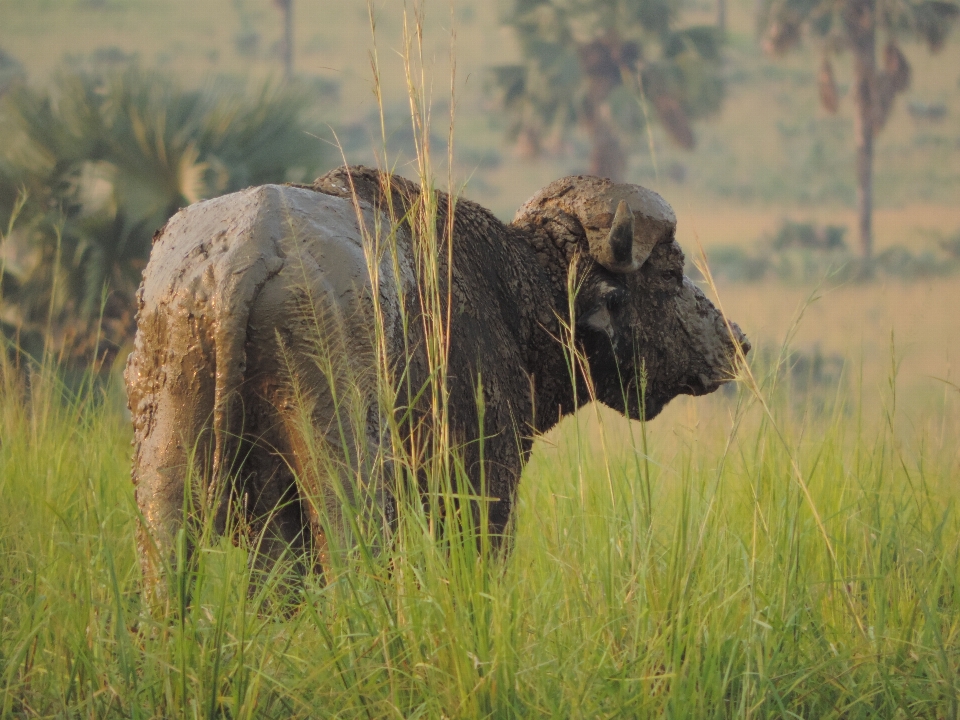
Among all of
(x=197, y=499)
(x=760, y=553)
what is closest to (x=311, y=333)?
(x=197, y=499)

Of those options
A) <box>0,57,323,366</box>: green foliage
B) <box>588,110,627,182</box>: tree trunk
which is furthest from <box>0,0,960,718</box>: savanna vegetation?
<box>588,110,627,182</box>: tree trunk

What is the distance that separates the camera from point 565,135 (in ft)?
143

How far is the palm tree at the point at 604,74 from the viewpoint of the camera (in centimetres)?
2852

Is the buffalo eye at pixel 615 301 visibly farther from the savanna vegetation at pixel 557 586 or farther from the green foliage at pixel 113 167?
the green foliage at pixel 113 167

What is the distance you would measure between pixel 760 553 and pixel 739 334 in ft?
4.40

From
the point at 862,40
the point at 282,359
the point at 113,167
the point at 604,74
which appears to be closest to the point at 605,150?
the point at 604,74

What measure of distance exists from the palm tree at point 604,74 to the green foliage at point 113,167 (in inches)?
707

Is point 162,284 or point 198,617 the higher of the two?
point 162,284

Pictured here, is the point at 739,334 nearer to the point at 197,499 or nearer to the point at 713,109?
the point at 197,499

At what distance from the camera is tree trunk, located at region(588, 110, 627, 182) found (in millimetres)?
30734

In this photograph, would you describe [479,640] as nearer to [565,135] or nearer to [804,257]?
[804,257]

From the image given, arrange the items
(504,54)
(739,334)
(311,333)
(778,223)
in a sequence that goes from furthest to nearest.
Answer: (504,54), (778,223), (739,334), (311,333)

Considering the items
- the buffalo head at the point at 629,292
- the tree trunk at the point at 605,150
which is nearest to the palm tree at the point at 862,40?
the tree trunk at the point at 605,150

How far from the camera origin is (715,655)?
8.57ft
